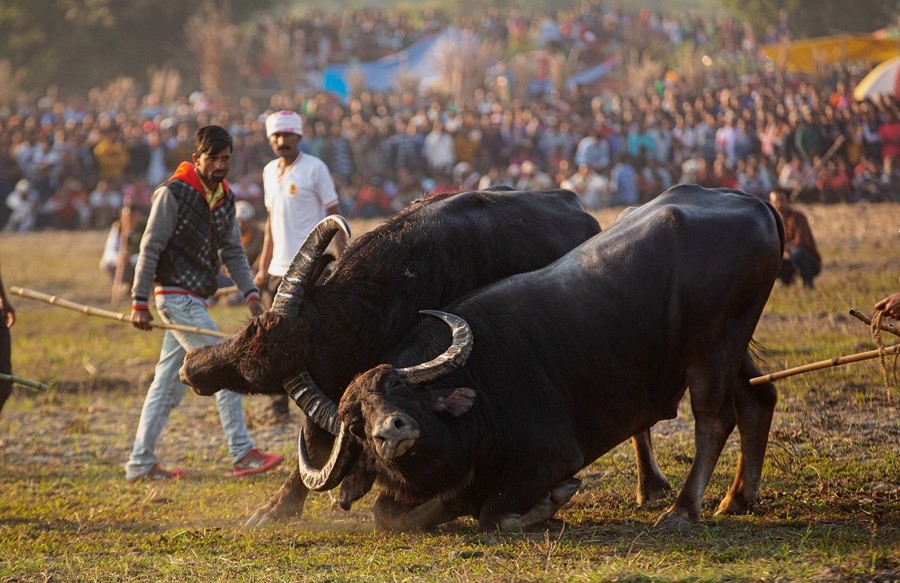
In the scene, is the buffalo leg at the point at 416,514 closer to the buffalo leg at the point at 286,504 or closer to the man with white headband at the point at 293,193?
the buffalo leg at the point at 286,504

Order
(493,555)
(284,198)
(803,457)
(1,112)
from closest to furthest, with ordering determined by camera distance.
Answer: (493,555), (803,457), (284,198), (1,112)

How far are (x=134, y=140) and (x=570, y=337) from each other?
75.9 feet

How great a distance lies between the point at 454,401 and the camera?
6.39 m

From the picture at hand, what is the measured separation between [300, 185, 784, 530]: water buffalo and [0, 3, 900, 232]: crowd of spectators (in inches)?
624

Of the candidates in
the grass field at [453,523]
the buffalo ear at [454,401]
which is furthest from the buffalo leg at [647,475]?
the buffalo ear at [454,401]

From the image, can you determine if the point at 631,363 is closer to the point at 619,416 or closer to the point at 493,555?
the point at 619,416

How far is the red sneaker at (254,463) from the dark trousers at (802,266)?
786 centimetres

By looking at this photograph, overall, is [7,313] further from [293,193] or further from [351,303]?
[351,303]

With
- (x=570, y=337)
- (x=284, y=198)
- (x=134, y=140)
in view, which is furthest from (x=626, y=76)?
(x=570, y=337)

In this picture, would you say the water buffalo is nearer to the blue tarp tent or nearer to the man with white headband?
the man with white headband

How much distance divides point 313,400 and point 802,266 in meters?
9.45

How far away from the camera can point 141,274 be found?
8.66 meters

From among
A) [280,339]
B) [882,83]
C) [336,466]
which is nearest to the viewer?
[336,466]

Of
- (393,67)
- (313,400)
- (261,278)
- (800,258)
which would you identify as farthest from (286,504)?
(393,67)
